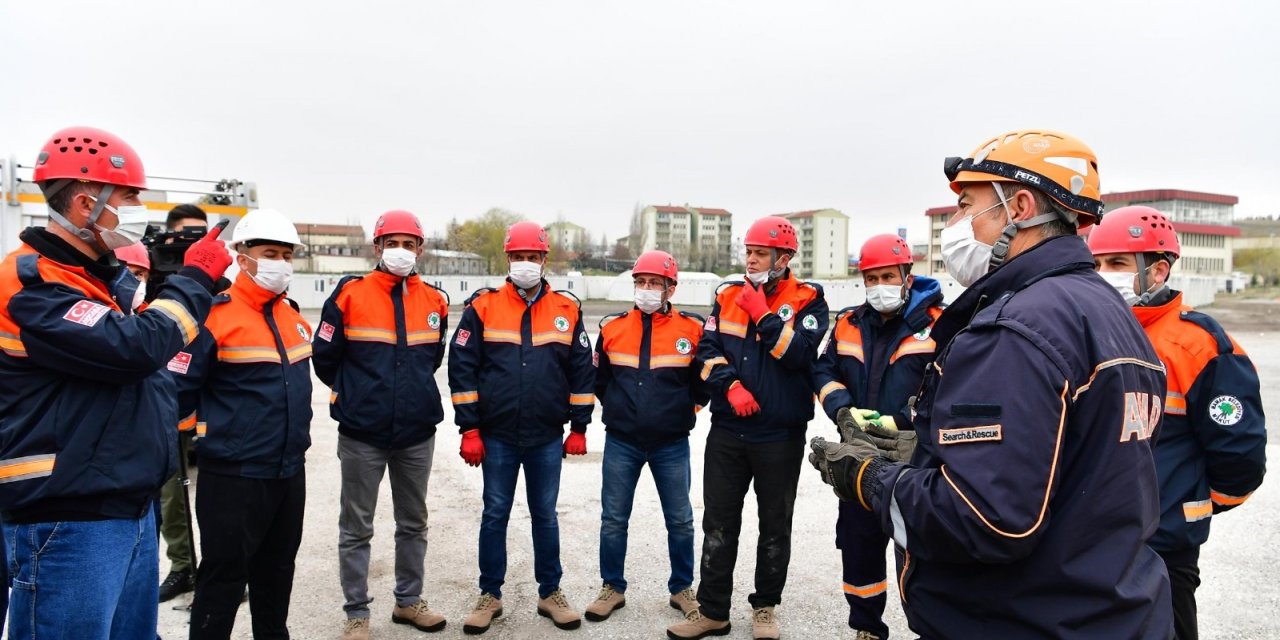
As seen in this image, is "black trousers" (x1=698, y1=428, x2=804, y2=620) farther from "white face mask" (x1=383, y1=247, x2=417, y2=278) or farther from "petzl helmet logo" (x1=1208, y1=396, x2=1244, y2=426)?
"white face mask" (x1=383, y1=247, x2=417, y2=278)

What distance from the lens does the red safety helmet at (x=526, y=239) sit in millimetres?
4902

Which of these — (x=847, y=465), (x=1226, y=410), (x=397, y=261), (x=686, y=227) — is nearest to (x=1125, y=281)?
(x=1226, y=410)

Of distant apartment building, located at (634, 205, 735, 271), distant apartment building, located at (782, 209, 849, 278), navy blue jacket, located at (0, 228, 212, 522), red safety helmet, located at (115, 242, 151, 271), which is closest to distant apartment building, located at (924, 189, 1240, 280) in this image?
distant apartment building, located at (782, 209, 849, 278)

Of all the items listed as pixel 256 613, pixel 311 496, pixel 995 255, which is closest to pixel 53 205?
pixel 256 613

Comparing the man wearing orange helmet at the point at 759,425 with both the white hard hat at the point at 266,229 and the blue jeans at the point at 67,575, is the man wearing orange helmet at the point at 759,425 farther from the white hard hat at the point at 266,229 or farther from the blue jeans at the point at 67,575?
the blue jeans at the point at 67,575

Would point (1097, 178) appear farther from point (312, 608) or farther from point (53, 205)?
point (312, 608)

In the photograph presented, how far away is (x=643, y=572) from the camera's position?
5.19 metres

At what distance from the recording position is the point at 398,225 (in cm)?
468

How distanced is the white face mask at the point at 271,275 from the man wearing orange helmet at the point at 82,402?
1.04 metres

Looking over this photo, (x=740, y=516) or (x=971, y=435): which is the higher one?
(x=971, y=435)

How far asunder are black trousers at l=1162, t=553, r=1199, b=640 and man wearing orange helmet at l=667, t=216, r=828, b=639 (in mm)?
1899

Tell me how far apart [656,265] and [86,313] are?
3243mm

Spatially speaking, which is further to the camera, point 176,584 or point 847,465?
point 176,584

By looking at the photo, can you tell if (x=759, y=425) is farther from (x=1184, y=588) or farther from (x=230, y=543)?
(x=230, y=543)
